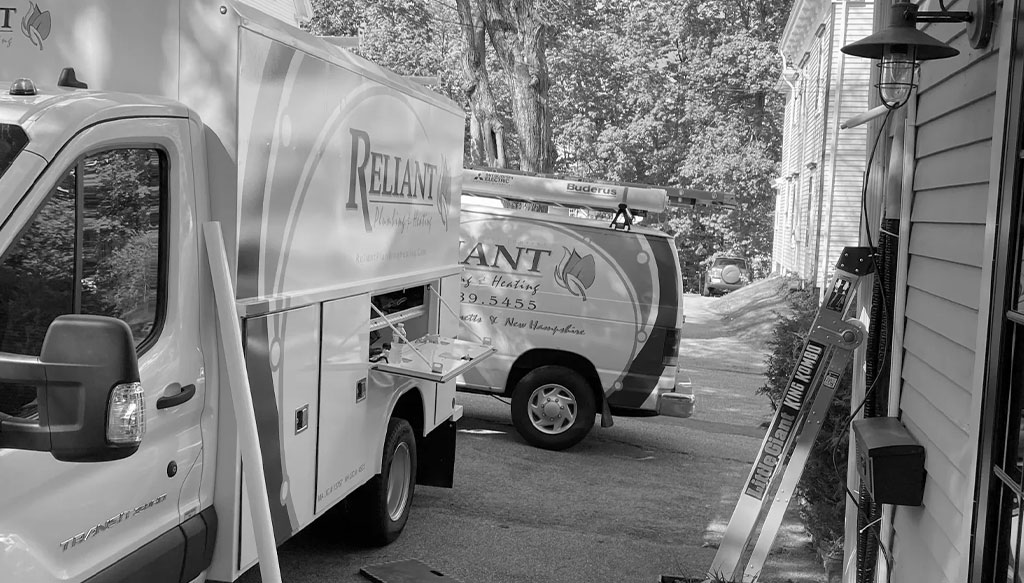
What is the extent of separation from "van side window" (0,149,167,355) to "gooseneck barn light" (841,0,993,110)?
2697 mm

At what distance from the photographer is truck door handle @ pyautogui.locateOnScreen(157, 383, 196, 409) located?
335cm

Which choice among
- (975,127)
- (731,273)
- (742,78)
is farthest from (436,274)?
(742,78)

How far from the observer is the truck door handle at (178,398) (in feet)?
11.0

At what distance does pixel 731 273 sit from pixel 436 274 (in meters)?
30.4

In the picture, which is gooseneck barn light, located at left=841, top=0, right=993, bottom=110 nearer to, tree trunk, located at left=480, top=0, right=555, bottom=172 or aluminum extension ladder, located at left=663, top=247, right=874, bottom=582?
aluminum extension ladder, located at left=663, top=247, right=874, bottom=582

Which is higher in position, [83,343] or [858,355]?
[83,343]

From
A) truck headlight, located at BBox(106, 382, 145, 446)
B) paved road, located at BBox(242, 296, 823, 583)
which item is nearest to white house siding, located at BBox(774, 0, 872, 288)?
paved road, located at BBox(242, 296, 823, 583)

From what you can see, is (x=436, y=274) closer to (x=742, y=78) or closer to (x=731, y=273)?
(x=731, y=273)

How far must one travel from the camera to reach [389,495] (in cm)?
620

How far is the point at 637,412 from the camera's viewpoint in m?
9.52

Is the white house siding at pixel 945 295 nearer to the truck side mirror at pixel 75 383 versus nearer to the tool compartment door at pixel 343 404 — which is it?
the truck side mirror at pixel 75 383

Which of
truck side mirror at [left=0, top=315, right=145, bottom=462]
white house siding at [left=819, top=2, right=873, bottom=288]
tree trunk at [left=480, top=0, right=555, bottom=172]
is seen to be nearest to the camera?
truck side mirror at [left=0, top=315, right=145, bottom=462]

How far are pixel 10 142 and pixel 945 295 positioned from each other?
3250mm

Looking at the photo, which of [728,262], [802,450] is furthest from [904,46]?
[728,262]
